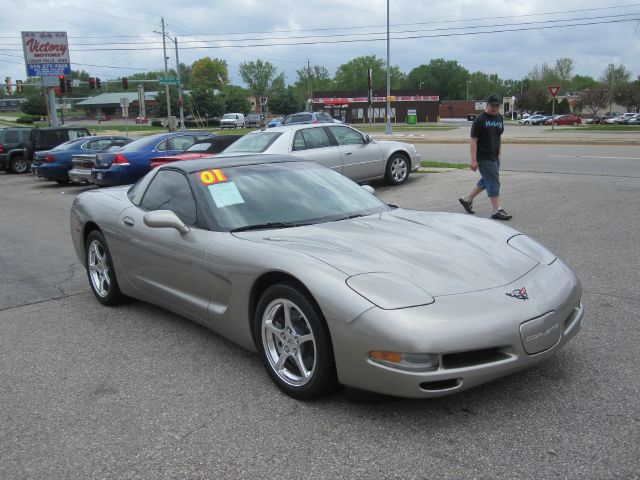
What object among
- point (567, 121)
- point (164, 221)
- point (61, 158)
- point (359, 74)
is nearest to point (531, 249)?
point (164, 221)

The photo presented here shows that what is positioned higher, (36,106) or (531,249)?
(36,106)

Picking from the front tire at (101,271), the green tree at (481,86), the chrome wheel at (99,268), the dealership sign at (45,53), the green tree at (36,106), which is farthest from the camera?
the green tree at (481,86)

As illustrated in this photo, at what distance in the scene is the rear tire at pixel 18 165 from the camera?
23.4 m

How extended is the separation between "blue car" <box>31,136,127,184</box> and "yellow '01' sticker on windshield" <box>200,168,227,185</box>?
14736 mm

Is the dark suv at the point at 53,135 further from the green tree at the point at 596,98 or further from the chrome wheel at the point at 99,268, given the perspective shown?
the green tree at the point at 596,98

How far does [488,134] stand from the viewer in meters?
8.69

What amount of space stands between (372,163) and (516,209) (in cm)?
397

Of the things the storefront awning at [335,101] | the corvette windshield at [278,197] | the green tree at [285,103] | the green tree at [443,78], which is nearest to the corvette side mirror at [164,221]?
the corvette windshield at [278,197]

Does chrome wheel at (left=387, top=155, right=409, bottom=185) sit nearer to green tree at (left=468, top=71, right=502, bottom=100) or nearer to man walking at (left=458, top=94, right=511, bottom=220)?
man walking at (left=458, top=94, right=511, bottom=220)

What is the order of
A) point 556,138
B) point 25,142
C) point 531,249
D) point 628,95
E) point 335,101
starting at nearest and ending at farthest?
point 531,249, point 25,142, point 556,138, point 628,95, point 335,101

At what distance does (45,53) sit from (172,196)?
4224cm

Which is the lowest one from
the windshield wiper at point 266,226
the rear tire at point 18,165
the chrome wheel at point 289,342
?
the rear tire at point 18,165

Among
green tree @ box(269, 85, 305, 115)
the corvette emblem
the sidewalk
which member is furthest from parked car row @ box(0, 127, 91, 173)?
green tree @ box(269, 85, 305, 115)

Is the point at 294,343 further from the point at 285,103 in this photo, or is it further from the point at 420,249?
the point at 285,103
